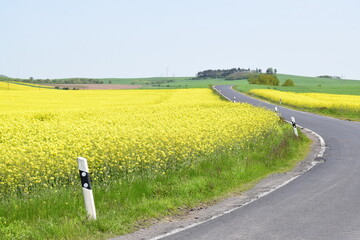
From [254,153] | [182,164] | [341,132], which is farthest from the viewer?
[341,132]

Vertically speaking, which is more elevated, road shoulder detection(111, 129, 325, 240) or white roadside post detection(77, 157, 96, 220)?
white roadside post detection(77, 157, 96, 220)

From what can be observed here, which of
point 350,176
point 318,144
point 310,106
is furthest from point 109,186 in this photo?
point 310,106

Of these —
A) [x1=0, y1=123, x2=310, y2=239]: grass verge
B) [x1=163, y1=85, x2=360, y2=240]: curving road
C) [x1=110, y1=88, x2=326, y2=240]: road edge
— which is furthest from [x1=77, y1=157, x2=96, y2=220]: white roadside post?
[x1=163, y1=85, x2=360, y2=240]: curving road

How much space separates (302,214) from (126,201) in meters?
3.10

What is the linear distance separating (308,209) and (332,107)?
114ft

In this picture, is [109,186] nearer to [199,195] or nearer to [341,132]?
[199,195]

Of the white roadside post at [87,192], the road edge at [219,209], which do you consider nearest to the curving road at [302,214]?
the road edge at [219,209]

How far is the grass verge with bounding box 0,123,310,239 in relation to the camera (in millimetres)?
7398

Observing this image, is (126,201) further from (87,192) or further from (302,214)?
(302,214)

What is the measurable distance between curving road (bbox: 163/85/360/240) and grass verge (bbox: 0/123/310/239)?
1.05m

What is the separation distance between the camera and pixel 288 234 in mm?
Result: 7246

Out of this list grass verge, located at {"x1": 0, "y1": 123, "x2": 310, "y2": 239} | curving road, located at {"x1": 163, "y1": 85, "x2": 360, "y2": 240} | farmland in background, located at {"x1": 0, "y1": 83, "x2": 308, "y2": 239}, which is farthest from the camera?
farmland in background, located at {"x1": 0, "y1": 83, "x2": 308, "y2": 239}

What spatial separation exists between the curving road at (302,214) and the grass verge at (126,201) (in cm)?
105

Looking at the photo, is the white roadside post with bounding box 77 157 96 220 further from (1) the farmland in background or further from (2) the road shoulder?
(2) the road shoulder
